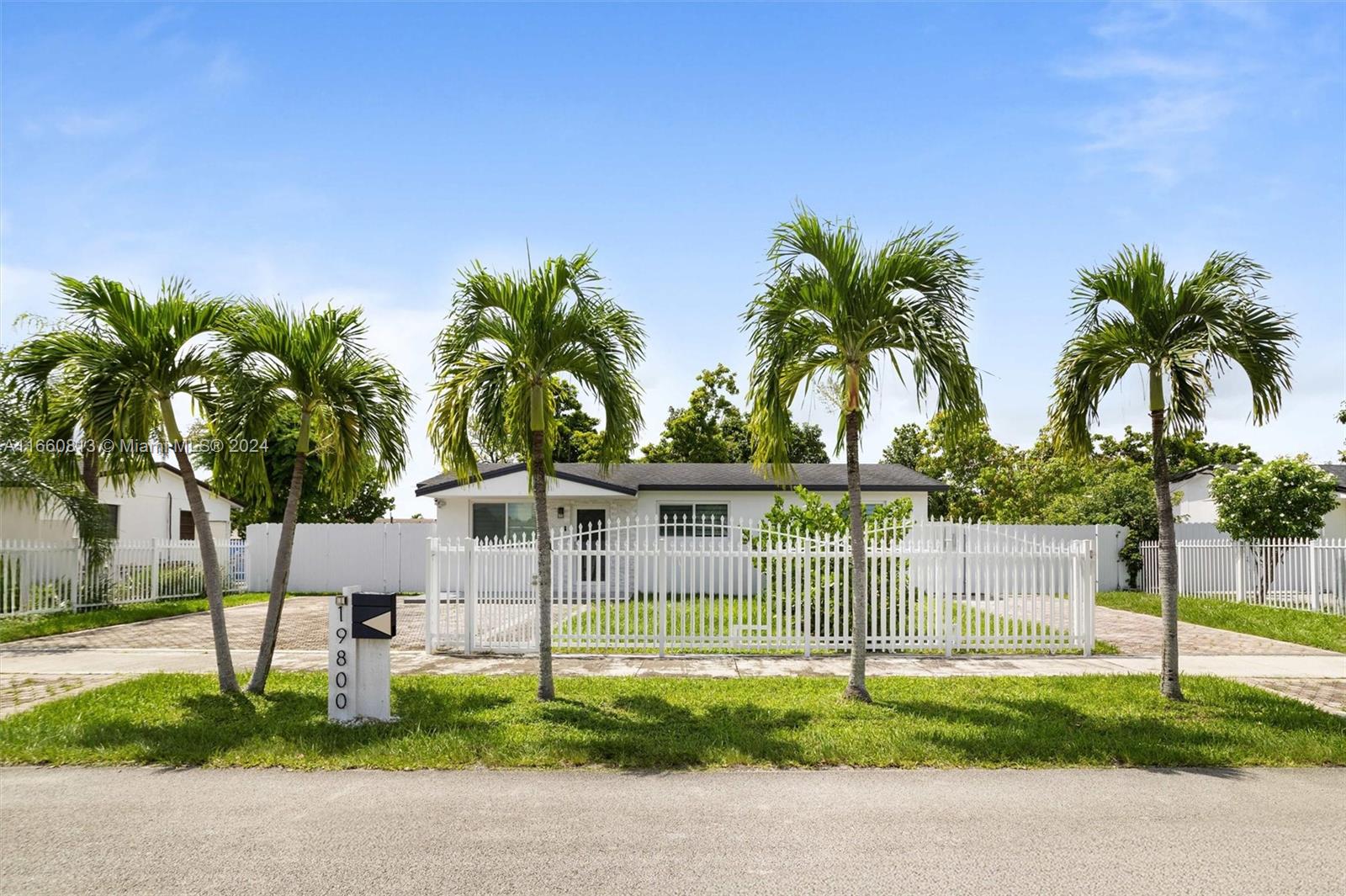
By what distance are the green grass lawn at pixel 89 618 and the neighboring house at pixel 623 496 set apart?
5.61 meters

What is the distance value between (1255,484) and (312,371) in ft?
69.5

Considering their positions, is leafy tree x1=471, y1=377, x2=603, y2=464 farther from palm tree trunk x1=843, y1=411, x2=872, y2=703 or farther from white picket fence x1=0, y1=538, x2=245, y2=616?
palm tree trunk x1=843, y1=411, x2=872, y2=703

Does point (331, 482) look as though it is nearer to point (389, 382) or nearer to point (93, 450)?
point (389, 382)

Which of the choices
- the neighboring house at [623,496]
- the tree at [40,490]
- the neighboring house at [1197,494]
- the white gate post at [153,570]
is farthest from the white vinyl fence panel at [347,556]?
the neighboring house at [1197,494]

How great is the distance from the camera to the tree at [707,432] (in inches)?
1545

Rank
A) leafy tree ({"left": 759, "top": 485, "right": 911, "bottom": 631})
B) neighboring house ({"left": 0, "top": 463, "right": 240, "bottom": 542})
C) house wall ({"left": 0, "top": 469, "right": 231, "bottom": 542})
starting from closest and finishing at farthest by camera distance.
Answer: leafy tree ({"left": 759, "top": 485, "right": 911, "bottom": 631}), house wall ({"left": 0, "top": 469, "right": 231, "bottom": 542}), neighboring house ({"left": 0, "top": 463, "right": 240, "bottom": 542})

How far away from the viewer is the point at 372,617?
8398mm

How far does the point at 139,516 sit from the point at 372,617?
2152 centimetres

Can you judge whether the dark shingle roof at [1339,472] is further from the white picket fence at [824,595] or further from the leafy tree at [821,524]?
the leafy tree at [821,524]

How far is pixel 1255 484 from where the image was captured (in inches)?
848

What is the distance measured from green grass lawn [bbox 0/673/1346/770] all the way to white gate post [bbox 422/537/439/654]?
7.74 ft

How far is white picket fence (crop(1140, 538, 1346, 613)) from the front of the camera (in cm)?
1855

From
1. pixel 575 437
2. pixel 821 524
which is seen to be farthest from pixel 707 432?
pixel 821 524

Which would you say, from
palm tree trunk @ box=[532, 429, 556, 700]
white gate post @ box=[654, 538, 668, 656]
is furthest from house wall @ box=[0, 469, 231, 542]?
palm tree trunk @ box=[532, 429, 556, 700]
